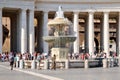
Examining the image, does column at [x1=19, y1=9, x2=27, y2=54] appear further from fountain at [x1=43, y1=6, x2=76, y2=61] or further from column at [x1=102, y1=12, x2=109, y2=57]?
fountain at [x1=43, y1=6, x2=76, y2=61]

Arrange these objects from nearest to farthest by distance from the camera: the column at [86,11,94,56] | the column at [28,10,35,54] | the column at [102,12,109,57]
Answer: the column at [28,10,35,54]
the column at [86,11,94,56]
the column at [102,12,109,57]

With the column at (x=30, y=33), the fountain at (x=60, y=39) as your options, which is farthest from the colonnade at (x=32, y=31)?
the fountain at (x=60, y=39)

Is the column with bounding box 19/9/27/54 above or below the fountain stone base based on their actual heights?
above

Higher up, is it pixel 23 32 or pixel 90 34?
pixel 23 32

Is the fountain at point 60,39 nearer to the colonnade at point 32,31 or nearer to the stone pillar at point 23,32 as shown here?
the stone pillar at point 23,32

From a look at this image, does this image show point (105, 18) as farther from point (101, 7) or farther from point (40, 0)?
point (40, 0)

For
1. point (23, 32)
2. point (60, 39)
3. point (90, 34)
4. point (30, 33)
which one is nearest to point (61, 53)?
point (60, 39)

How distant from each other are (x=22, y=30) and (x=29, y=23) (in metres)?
2.13

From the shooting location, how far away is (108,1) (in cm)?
8875

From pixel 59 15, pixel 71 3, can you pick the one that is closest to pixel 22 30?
pixel 71 3

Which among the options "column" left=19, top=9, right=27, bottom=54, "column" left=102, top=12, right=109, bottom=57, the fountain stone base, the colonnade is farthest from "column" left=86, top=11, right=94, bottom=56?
the fountain stone base

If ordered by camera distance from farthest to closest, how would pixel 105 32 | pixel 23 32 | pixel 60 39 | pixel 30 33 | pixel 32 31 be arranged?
pixel 105 32 < pixel 32 31 < pixel 30 33 < pixel 23 32 < pixel 60 39

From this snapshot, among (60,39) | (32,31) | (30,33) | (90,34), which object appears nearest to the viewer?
(60,39)

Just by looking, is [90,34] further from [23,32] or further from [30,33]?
[23,32]
